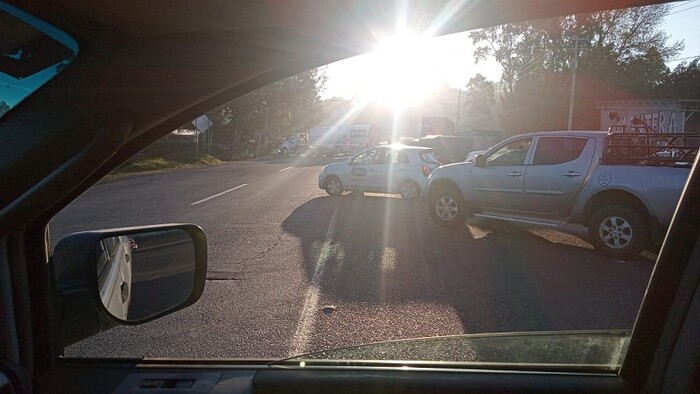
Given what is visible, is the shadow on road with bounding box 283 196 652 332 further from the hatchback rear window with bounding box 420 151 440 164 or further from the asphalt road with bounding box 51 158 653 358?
the hatchback rear window with bounding box 420 151 440 164

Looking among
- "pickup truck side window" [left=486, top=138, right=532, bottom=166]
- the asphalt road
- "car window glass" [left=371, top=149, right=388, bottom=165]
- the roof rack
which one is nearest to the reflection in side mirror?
the asphalt road

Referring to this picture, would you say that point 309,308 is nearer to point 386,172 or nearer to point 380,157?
point 386,172

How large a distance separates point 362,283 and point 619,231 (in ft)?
13.7

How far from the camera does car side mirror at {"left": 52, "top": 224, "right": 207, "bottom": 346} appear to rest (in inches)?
82.5

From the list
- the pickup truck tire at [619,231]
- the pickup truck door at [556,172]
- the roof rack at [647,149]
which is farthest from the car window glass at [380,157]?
the pickup truck tire at [619,231]

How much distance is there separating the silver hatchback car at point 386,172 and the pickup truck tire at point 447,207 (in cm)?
473

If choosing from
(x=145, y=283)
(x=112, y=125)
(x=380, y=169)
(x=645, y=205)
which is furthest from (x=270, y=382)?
(x=380, y=169)

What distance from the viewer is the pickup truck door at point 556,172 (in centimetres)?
992

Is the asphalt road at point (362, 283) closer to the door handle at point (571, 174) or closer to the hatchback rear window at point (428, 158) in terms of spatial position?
the door handle at point (571, 174)

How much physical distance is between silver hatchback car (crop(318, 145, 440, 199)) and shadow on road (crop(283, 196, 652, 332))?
4.56m

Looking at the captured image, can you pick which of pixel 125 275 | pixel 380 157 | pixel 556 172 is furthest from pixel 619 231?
pixel 380 157

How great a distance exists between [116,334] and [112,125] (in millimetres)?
3788

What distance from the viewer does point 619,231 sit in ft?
29.7

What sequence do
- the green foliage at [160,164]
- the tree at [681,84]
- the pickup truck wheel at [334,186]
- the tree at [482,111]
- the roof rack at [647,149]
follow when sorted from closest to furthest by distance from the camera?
1. the roof rack at [647,149]
2. the tree at [681,84]
3. the pickup truck wheel at [334,186]
4. the green foliage at [160,164]
5. the tree at [482,111]
